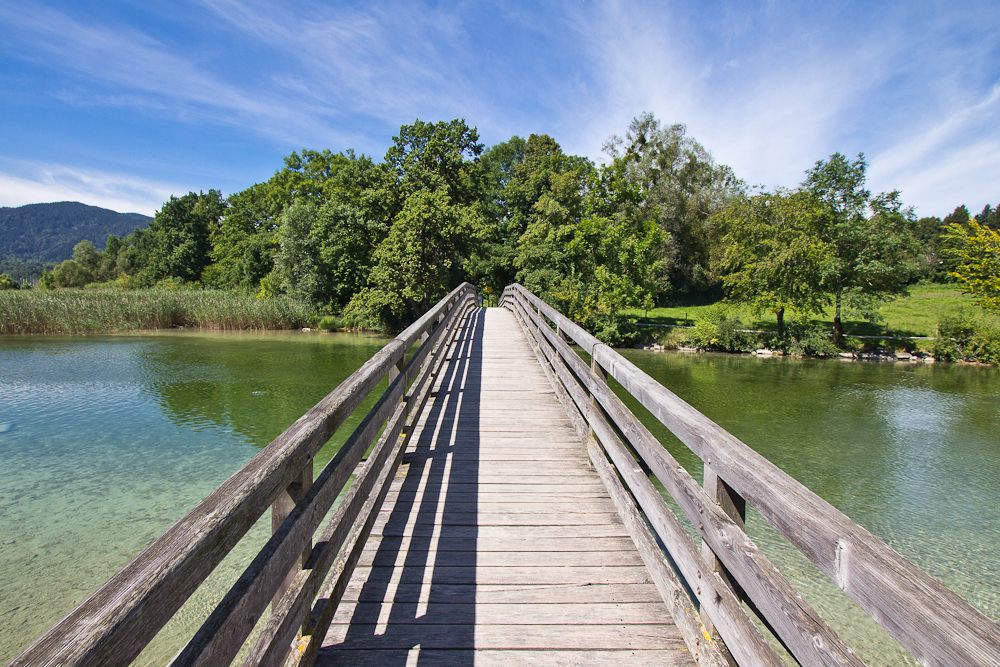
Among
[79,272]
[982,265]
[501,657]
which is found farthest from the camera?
[79,272]

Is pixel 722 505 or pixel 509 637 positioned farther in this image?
pixel 509 637

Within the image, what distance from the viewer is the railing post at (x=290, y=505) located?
5.90 ft

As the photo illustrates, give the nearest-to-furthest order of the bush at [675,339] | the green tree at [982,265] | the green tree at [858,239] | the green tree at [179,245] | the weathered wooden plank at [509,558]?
the weathered wooden plank at [509,558]
the green tree at [982,265]
the green tree at [858,239]
the bush at [675,339]
the green tree at [179,245]

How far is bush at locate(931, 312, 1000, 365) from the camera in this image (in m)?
20.2

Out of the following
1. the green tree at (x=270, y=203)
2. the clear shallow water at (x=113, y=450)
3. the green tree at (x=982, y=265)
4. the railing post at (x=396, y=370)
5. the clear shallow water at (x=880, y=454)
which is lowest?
the clear shallow water at (x=880, y=454)

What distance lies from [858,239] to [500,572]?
2739 centimetres

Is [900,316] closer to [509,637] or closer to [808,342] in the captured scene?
[808,342]

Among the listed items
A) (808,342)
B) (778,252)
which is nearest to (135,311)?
(778,252)

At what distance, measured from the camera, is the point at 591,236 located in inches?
1059

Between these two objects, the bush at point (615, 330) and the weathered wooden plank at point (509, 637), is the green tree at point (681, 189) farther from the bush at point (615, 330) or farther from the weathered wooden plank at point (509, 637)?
the weathered wooden plank at point (509, 637)

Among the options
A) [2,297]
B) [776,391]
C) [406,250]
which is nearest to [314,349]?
[406,250]

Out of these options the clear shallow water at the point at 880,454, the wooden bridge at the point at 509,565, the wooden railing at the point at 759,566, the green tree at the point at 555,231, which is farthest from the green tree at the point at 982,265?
the wooden railing at the point at 759,566

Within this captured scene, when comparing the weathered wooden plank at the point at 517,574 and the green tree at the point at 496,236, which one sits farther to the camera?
the green tree at the point at 496,236

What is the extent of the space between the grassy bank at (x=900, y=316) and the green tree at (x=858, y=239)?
1.88 metres
